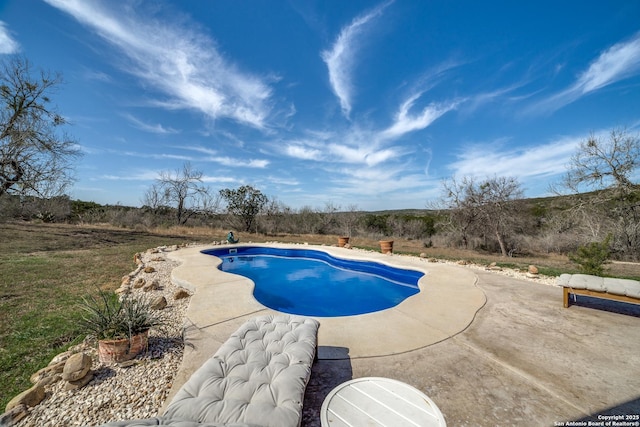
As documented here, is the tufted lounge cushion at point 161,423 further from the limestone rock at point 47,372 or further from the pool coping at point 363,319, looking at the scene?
the limestone rock at point 47,372

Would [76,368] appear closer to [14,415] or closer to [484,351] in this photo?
[14,415]

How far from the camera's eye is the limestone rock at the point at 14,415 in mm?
1606

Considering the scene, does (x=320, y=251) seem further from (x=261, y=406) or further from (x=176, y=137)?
(x=176, y=137)

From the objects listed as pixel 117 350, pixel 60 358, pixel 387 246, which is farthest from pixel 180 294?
pixel 387 246

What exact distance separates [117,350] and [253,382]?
70.9 inches

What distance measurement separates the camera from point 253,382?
1501 millimetres

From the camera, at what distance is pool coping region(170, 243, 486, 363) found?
105 inches

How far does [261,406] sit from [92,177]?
59.1 feet

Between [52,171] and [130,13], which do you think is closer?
[130,13]

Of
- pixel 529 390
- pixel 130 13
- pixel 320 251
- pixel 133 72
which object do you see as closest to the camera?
pixel 529 390

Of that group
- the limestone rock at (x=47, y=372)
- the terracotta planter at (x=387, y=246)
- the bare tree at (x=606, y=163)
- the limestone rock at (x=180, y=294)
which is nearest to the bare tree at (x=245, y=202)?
the terracotta planter at (x=387, y=246)

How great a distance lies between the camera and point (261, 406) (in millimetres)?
1308

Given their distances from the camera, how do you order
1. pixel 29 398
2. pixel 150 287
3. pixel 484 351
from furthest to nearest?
pixel 150 287, pixel 484 351, pixel 29 398

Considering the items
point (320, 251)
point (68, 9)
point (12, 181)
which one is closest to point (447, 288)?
point (320, 251)
